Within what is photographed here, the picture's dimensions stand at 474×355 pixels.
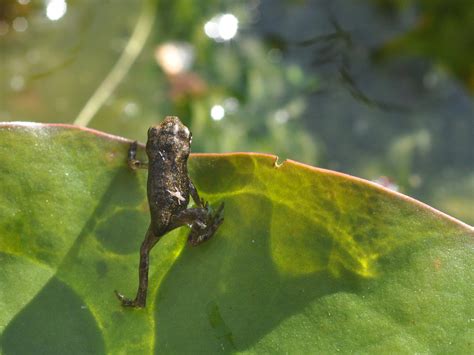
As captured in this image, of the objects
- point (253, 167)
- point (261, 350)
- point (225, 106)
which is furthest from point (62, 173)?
point (225, 106)

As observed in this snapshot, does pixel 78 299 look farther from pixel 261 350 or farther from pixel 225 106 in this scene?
pixel 225 106

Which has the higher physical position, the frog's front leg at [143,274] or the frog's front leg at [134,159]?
the frog's front leg at [134,159]

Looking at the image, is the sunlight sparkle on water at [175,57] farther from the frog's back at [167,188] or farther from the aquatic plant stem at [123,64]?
the frog's back at [167,188]

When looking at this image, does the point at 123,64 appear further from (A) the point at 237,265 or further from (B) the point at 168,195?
(A) the point at 237,265

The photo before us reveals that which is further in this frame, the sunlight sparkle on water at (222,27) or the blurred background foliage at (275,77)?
the sunlight sparkle on water at (222,27)

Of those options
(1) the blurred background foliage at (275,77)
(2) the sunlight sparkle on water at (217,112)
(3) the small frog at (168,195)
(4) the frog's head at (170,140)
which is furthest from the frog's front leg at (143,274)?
(2) the sunlight sparkle on water at (217,112)

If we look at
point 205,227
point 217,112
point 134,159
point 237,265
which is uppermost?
point 134,159

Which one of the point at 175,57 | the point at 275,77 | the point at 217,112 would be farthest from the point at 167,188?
the point at 275,77
